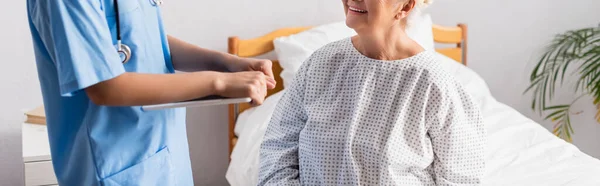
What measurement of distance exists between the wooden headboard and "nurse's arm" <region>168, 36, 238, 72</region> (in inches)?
54.2

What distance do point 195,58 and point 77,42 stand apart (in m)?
0.37

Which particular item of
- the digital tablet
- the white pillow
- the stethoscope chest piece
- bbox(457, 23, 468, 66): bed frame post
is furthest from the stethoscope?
bbox(457, 23, 468, 66): bed frame post

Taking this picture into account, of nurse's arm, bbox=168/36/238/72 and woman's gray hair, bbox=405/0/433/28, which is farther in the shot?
woman's gray hair, bbox=405/0/433/28

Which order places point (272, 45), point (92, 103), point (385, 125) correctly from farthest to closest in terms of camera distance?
1. point (272, 45)
2. point (385, 125)
3. point (92, 103)

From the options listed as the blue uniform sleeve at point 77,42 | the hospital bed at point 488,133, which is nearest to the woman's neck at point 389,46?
the hospital bed at point 488,133

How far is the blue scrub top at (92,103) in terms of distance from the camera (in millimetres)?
1111

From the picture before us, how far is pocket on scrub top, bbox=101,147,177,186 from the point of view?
1.26m

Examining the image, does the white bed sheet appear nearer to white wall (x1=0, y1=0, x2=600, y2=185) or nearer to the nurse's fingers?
white wall (x1=0, y1=0, x2=600, y2=185)

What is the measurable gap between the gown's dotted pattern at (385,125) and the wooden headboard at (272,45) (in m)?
1.14

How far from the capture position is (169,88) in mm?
1158

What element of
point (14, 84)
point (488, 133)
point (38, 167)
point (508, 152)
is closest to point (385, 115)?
point (508, 152)

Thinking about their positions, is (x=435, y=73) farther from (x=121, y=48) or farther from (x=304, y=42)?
(x=304, y=42)

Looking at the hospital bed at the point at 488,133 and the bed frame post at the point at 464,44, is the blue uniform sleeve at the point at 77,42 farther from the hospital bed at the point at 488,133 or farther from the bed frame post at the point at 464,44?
the bed frame post at the point at 464,44

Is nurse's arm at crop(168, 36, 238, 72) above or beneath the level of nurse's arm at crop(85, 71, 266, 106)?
beneath
